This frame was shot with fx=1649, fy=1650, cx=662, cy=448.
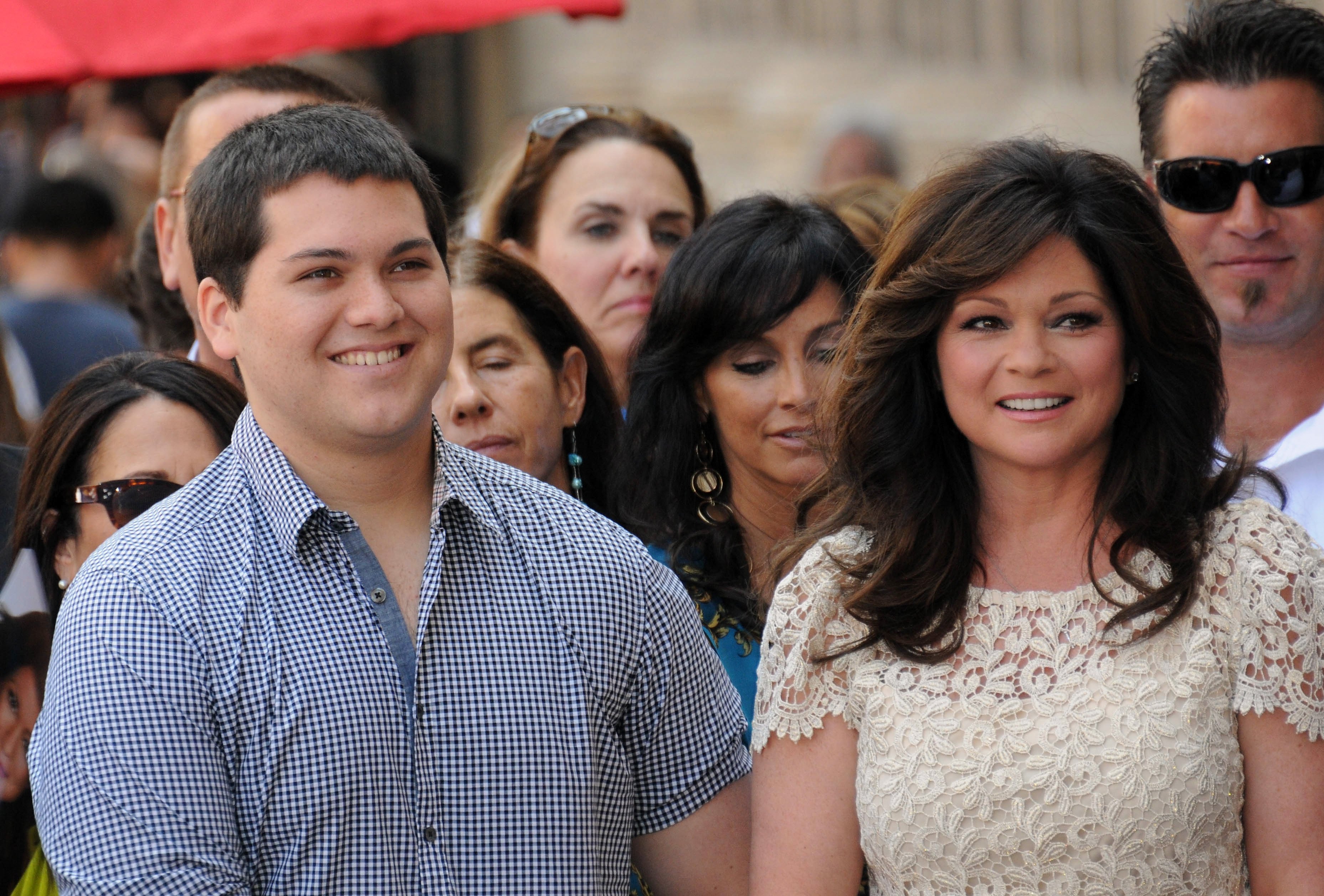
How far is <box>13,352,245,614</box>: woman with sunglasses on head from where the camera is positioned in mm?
3412

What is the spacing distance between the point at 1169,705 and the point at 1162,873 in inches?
10.9

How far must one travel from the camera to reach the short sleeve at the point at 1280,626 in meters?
2.75

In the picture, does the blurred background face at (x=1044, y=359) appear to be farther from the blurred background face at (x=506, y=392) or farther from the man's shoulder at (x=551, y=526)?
the blurred background face at (x=506, y=392)

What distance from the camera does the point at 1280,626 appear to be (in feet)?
9.11

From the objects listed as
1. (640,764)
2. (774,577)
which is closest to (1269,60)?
(774,577)

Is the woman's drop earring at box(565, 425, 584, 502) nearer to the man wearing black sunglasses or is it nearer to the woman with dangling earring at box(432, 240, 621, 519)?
the woman with dangling earring at box(432, 240, 621, 519)

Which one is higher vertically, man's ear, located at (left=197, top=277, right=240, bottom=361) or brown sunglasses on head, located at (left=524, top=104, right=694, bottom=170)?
brown sunglasses on head, located at (left=524, top=104, right=694, bottom=170)

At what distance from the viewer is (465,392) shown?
13.1 ft

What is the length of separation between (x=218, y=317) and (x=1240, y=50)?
2628mm

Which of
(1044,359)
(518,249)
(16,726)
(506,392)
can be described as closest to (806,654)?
(1044,359)

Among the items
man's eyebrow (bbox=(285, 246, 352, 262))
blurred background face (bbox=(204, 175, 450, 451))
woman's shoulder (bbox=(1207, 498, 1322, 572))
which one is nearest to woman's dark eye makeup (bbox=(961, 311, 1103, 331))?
woman's shoulder (bbox=(1207, 498, 1322, 572))

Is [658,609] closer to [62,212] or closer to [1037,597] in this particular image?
[1037,597]

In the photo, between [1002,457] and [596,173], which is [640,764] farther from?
[596,173]

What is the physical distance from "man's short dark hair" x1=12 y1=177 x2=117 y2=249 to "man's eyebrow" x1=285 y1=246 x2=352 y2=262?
5.94 m
